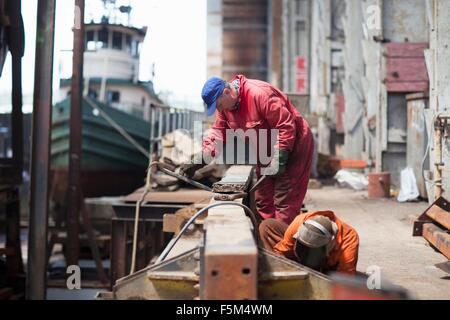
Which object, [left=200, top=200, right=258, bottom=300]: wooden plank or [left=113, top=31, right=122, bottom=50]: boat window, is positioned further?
[left=113, top=31, right=122, bottom=50]: boat window

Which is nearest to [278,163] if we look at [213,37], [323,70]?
[323,70]

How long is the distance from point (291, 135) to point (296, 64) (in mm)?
15916

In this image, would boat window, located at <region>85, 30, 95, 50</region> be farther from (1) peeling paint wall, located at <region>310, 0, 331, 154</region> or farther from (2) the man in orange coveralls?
(2) the man in orange coveralls

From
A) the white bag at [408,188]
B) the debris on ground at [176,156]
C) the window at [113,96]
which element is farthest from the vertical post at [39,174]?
the window at [113,96]

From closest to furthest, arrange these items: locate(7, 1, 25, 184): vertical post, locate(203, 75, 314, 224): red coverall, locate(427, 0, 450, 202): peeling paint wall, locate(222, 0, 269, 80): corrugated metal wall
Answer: locate(203, 75, 314, 224): red coverall, locate(427, 0, 450, 202): peeling paint wall, locate(7, 1, 25, 184): vertical post, locate(222, 0, 269, 80): corrugated metal wall

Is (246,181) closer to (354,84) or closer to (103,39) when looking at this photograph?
(354,84)

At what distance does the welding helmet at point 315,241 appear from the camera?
121 inches

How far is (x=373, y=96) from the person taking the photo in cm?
927

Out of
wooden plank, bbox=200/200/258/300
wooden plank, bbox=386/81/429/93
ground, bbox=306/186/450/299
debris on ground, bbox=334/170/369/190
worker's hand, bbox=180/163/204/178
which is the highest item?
wooden plank, bbox=386/81/429/93

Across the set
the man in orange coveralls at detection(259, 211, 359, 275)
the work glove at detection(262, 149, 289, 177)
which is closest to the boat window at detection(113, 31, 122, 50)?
the work glove at detection(262, 149, 289, 177)

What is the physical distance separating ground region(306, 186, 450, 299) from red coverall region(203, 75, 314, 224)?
0.77 meters

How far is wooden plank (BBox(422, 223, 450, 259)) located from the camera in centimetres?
419

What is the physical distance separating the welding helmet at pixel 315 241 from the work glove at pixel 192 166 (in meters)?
1.39

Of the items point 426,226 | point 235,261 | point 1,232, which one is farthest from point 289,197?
point 1,232
